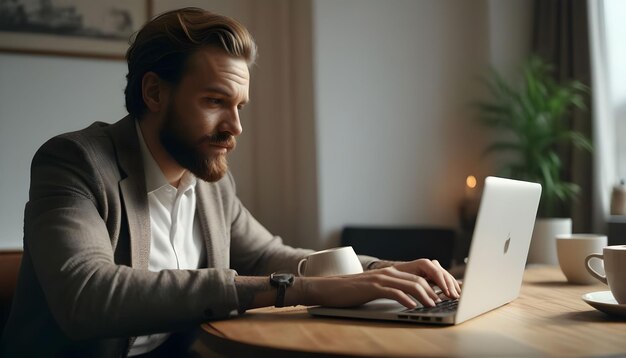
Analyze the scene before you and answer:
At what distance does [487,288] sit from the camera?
125cm

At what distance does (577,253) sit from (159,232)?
3.30 ft

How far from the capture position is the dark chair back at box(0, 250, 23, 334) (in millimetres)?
1728

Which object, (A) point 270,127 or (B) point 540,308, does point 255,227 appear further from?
(A) point 270,127

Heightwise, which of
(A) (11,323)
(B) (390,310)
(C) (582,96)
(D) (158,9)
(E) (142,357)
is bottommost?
(E) (142,357)

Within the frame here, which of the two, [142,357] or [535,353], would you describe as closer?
[535,353]

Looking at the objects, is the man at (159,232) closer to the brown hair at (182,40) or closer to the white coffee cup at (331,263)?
the brown hair at (182,40)

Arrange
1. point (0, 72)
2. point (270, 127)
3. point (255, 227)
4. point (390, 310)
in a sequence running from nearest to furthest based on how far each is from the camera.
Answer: point (390, 310), point (255, 227), point (0, 72), point (270, 127)

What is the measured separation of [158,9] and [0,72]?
2.78 feet

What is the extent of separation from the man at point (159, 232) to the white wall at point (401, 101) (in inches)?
69.9

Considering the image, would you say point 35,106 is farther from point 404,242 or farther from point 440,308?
point 440,308

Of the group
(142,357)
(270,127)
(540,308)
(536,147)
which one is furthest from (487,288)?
(270,127)

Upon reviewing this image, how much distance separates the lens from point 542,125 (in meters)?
3.61

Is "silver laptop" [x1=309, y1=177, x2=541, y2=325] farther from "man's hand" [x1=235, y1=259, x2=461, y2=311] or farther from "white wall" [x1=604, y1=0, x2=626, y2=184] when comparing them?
"white wall" [x1=604, y1=0, x2=626, y2=184]

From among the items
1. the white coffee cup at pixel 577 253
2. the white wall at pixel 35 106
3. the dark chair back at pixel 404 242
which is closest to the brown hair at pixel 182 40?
the white coffee cup at pixel 577 253
